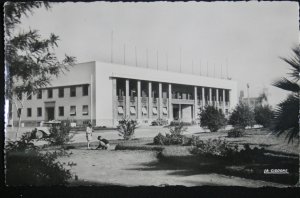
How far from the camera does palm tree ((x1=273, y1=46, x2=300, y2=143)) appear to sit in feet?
22.2

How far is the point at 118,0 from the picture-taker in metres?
7.05

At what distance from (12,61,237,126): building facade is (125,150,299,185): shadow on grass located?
1.20 meters

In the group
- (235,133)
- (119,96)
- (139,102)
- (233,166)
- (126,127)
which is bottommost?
(233,166)

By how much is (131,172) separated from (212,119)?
2615 mm

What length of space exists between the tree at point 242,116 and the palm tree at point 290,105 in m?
1.17

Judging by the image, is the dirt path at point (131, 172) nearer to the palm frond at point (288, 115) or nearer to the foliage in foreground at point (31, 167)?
the foliage in foreground at point (31, 167)

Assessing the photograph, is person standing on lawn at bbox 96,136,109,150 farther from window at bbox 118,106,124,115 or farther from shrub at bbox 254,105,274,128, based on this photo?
shrub at bbox 254,105,274,128

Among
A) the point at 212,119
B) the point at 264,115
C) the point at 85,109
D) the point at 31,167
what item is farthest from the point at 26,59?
the point at 264,115

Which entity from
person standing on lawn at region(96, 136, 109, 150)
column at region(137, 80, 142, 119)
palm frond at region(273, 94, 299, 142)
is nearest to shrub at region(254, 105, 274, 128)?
palm frond at region(273, 94, 299, 142)

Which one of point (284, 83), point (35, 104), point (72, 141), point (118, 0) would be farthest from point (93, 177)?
point (284, 83)

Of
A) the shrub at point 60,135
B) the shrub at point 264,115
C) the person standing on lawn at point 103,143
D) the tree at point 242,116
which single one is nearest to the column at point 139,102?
the person standing on lawn at point 103,143

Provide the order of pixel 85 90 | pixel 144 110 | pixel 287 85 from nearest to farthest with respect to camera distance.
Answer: pixel 287 85 < pixel 144 110 < pixel 85 90

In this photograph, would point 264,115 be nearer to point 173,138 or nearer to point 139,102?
point 173,138

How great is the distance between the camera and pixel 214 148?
7.74 meters
